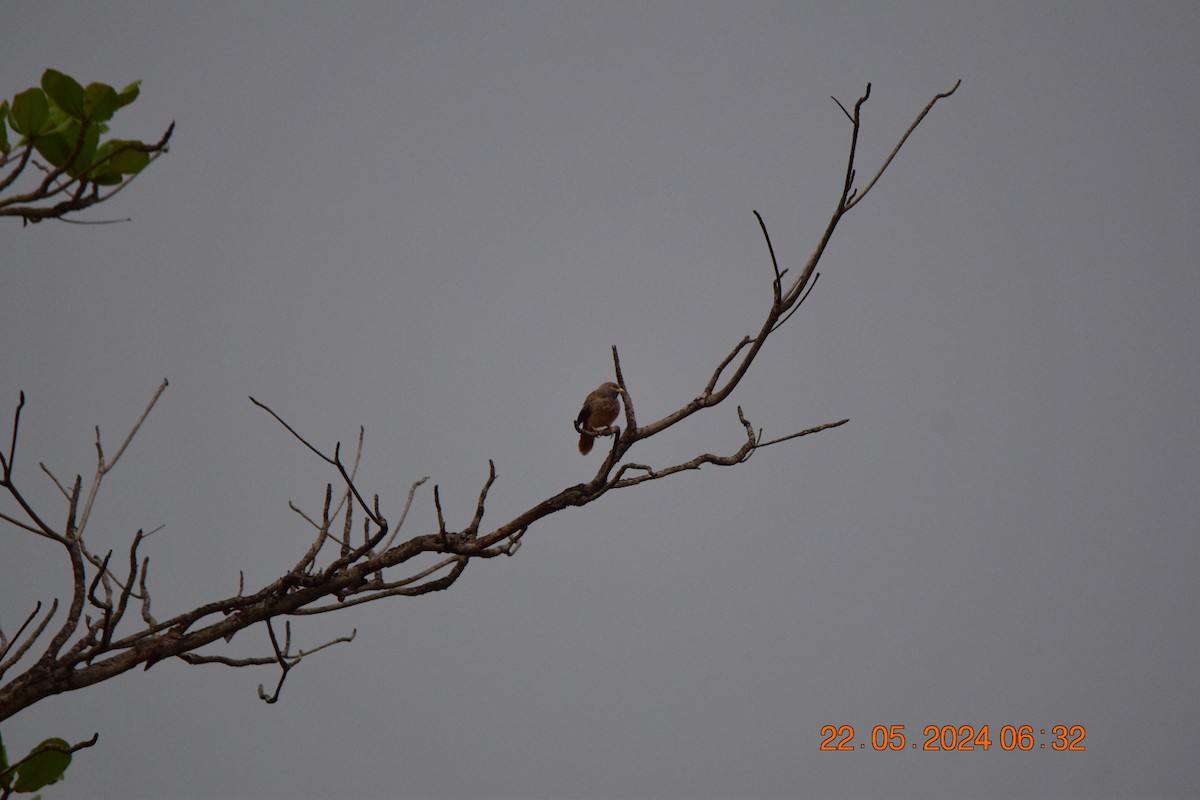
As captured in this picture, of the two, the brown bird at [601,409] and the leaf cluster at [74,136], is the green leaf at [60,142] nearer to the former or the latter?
the leaf cluster at [74,136]

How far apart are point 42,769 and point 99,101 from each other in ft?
5.06

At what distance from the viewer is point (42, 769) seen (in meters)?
2.03

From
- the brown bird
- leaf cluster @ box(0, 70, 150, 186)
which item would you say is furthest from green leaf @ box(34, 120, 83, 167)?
the brown bird

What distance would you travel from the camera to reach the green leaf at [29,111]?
1.61 m

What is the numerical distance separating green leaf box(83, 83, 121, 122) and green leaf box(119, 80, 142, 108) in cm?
1

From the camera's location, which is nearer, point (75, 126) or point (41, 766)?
point (75, 126)

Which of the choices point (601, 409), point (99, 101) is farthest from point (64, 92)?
point (601, 409)

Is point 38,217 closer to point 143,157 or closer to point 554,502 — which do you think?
point 143,157

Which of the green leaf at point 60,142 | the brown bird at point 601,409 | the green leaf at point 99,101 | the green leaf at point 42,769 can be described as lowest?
the green leaf at point 42,769

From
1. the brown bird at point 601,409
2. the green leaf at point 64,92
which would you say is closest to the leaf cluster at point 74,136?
the green leaf at point 64,92

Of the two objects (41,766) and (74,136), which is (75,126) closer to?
(74,136)

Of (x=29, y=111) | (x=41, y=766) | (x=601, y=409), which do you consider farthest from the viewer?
(x=601, y=409)

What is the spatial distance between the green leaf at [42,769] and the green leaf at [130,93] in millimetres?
1474

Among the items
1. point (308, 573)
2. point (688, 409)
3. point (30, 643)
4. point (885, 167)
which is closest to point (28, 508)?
point (30, 643)
